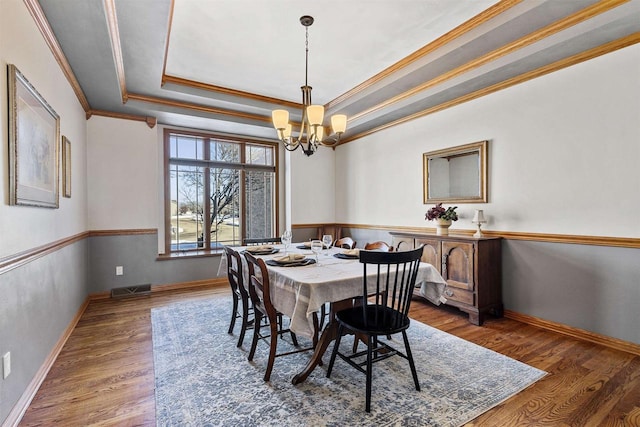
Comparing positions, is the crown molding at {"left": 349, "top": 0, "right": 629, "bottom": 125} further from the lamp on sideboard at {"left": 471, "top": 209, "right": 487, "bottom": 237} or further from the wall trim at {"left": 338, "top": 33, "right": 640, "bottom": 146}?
the lamp on sideboard at {"left": 471, "top": 209, "right": 487, "bottom": 237}

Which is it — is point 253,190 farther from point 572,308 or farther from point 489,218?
point 572,308

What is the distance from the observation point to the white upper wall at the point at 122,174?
406 cm

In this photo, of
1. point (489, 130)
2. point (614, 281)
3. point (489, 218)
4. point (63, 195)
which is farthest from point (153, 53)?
point (614, 281)

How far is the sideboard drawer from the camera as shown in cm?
322

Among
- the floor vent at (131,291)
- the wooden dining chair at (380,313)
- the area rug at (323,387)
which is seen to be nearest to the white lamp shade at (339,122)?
the wooden dining chair at (380,313)

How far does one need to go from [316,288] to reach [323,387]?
2.39 feet

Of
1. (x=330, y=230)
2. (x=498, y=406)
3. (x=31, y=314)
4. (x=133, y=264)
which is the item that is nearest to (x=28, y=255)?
(x=31, y=314)

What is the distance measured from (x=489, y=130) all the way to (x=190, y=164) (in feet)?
13.8

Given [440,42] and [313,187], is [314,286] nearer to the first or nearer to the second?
[440,42]

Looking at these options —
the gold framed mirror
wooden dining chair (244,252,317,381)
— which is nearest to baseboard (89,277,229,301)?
wooden dining chair (244,252,317,381)

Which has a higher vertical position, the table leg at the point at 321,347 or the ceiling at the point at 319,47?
the ceiling at the point at 319,47

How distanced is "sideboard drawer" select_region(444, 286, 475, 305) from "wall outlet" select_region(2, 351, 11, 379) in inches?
140

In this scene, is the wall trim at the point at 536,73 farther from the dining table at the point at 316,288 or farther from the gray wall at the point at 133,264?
the gray wall at the point at 133,264

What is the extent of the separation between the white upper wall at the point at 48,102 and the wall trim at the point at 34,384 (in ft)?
2.80
